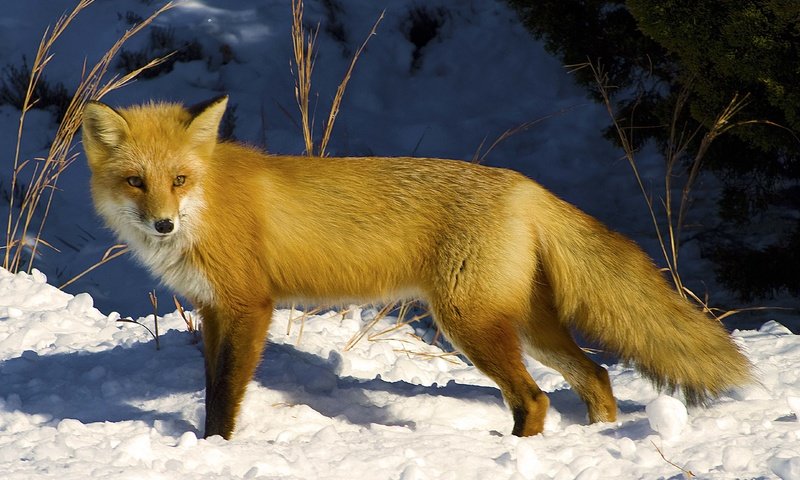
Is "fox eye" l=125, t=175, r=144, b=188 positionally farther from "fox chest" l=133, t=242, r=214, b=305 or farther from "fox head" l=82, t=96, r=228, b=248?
"fox chest" l=133, t=242, r=214, b=305

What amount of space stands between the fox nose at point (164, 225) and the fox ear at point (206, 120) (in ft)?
1.45

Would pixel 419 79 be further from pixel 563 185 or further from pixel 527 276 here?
pixel 527 276

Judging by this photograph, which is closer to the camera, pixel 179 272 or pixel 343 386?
pixel 179 272

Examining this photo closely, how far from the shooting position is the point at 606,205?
811 centimetres

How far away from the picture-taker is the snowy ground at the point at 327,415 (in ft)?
9.54

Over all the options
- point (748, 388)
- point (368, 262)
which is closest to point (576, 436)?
point (748, 388)

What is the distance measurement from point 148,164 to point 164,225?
288mm

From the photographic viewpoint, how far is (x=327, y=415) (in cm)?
369

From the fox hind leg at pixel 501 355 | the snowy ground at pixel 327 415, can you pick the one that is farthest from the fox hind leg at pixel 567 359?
the fox hind leg at pixel 501 355

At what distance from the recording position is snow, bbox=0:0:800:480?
116 inches

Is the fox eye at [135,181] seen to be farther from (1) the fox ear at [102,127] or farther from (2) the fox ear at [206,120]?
(2) the fox ear at [206,120]

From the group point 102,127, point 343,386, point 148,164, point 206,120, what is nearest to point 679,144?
point 343,386

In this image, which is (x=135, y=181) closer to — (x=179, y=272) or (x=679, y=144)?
(x=179, y=272)

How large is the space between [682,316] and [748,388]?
1.33 feet
